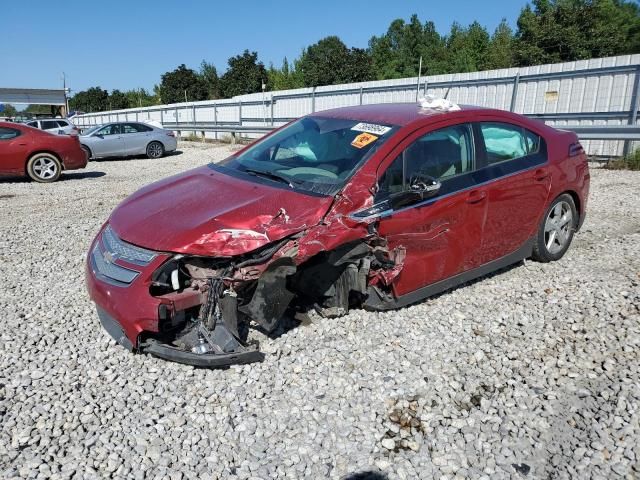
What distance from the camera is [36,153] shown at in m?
11.7

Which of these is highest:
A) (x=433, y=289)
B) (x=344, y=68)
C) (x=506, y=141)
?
(x=344, y=68)

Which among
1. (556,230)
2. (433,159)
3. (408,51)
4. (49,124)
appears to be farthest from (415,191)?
(408,51)

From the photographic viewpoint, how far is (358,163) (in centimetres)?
370

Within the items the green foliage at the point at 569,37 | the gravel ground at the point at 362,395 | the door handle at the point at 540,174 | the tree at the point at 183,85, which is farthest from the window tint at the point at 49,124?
the tree at the point at 183,85

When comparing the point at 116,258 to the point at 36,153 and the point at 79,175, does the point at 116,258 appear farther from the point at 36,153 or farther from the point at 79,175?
the point at 79,175

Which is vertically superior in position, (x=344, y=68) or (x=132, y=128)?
(x=344, y=68)

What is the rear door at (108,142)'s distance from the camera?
17.1 metres

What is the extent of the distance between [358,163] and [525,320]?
5.94 feet

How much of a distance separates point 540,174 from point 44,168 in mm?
11400

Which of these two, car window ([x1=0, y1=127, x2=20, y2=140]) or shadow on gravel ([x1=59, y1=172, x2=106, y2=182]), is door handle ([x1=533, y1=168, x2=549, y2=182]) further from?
shadow on gravel ([x1=59, y1=172, x2=106, y2=182])

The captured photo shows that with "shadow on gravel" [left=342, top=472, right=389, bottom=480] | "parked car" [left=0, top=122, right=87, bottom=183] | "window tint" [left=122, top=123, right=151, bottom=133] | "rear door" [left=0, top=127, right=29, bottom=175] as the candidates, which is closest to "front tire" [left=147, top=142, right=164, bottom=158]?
"window tint" [left=122, top=123, right=151, bottom=133]

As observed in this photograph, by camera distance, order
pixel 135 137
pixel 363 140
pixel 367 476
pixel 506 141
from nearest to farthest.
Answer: pixel 367 476 < pixel 363 140 < pixel 506 141 < pixel 135 137

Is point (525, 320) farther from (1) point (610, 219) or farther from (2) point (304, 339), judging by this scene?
(1) point (610, 219)

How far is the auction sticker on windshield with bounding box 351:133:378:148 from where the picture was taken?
3875 millimetres
